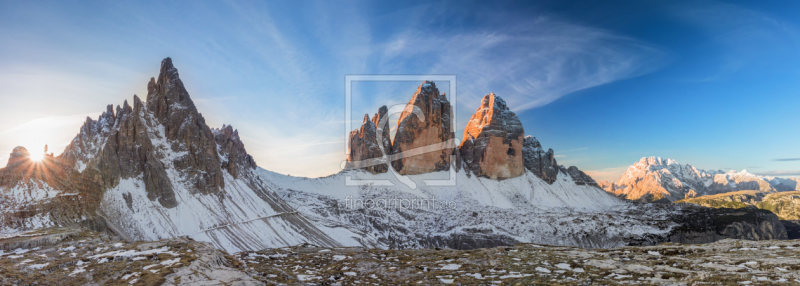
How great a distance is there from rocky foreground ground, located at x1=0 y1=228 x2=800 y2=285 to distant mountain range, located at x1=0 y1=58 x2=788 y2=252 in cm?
6717

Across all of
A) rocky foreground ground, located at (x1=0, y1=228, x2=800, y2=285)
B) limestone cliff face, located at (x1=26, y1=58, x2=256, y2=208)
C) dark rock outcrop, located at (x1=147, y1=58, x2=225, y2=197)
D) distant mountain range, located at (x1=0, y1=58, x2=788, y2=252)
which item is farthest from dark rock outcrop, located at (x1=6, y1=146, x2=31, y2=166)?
rocky foreground ground, located at (x1=0, y1=228, x2=800, y2=285)

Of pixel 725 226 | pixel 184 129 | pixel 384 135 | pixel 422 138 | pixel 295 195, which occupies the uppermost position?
pixel 384 135

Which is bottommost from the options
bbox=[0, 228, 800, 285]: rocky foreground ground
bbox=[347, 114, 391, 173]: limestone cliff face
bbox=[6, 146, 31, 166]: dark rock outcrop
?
bbox=[0, 228, 800, 285]: rocky foreground ground

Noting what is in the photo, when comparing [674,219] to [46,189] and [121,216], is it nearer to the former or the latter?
[121,216]

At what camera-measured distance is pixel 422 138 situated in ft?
630

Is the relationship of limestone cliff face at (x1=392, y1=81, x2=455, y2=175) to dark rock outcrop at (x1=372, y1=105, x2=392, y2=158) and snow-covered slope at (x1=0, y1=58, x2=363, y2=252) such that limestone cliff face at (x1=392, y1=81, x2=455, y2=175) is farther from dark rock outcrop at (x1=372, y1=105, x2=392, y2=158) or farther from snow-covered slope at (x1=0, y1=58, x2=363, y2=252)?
snow-covered slope at (x1=0, y1=58, x2=363, y2=252)

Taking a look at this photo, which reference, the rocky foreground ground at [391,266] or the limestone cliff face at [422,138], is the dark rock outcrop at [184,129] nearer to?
the limestone cliff face at [422,138]

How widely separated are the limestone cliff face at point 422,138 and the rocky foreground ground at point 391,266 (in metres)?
164

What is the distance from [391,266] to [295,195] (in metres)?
146

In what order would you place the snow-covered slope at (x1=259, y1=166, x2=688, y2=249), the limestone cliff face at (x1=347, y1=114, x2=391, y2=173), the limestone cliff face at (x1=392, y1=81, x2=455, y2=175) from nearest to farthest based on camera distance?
the snow-covered slope at (x1=259, y1=166, x2=688, y2=249), the limestone cliff face at (x1=347, y1=114, x2=391, y2=173), the limestone cliff face at (x1=392, y1=81, x2=455, y2=175)

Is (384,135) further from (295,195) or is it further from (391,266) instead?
(391,266)

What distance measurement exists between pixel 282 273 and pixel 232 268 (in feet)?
10.9

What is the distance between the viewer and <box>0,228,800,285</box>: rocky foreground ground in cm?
1369

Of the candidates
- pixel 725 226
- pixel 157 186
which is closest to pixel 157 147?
pixel 157 186
